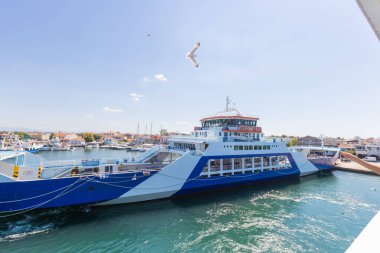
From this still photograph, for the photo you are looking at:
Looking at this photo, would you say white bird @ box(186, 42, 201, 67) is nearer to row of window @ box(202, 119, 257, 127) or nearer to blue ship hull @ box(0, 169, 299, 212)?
blue ship hull @ box(0, 169, 299, 212)

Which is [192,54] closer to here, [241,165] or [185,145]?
[185,145]

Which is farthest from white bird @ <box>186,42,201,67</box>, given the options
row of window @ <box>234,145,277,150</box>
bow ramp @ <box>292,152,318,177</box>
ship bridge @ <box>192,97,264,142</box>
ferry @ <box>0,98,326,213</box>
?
bow ramp @ <box>292,152,318,177</box>

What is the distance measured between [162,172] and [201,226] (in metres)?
4.83

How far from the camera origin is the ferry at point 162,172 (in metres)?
12.2

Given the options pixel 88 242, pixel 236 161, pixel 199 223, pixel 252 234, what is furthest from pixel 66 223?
pixel 236 161

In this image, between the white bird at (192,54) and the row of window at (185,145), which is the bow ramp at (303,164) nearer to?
the row of window at (185,145)

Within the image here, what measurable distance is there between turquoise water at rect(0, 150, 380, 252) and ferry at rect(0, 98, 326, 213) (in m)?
0.94

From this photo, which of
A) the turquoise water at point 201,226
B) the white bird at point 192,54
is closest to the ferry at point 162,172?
the turquoise water at point 201,226

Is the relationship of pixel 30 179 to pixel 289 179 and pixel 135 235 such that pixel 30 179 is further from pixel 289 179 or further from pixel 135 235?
pixel 289 179

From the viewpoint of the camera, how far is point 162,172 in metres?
15.0

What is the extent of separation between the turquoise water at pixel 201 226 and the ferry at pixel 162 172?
3.07ft

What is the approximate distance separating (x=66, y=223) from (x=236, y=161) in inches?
583

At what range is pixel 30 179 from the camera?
1267 centimetres

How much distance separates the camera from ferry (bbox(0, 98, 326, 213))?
12.2 m
